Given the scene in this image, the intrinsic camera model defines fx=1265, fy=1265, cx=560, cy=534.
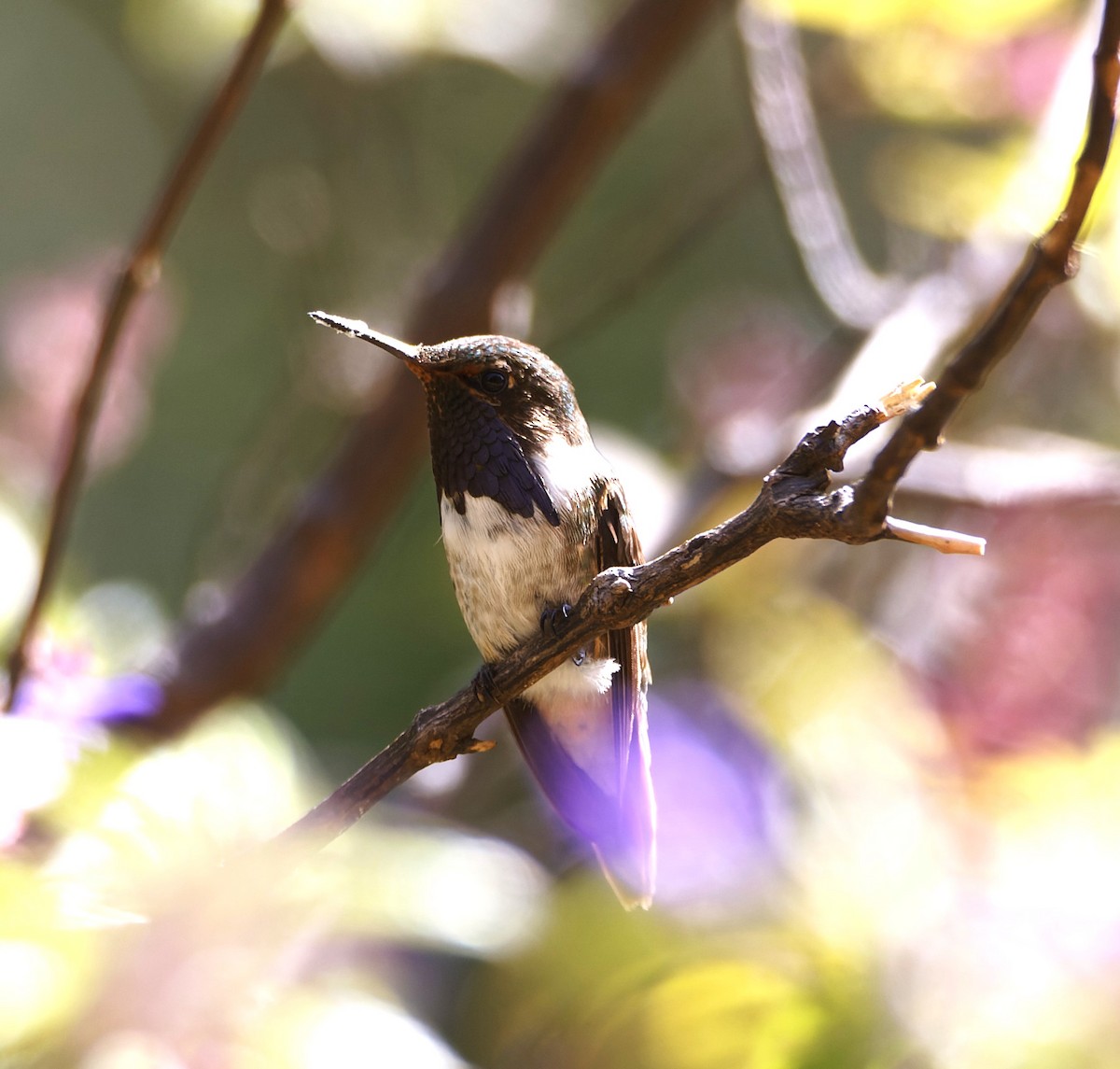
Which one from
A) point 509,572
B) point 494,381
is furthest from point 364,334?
point 509,572

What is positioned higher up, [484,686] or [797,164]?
[797,164]

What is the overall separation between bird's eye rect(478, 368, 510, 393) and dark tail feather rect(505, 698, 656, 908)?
399 millimetres

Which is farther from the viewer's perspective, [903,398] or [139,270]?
[139,270]

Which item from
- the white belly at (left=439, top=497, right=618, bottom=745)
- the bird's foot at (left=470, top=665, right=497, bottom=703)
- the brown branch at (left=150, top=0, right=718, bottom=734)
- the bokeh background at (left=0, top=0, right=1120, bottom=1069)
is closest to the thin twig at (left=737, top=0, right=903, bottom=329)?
the bokeh background at (left=0, top=0, right=1120, bottom=1069)

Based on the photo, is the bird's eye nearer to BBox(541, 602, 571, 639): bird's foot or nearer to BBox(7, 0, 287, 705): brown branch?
BBox(541, 602, 571, 639): bird's foot

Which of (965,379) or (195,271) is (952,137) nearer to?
(195,271)

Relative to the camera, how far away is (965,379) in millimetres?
748

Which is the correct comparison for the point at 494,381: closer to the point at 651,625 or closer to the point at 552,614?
the point at 552,614

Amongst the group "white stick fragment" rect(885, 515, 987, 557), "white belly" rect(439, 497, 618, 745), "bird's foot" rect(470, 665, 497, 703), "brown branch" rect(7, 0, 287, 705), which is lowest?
"white stick fragment" rect(885, 515, 987, 557)

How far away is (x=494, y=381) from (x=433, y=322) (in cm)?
84

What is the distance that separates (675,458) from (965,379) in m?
2.19

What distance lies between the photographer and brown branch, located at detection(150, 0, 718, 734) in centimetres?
224

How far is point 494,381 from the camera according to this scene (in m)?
1.53

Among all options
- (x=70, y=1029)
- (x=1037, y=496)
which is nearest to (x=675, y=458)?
(x=1037, y=496)
